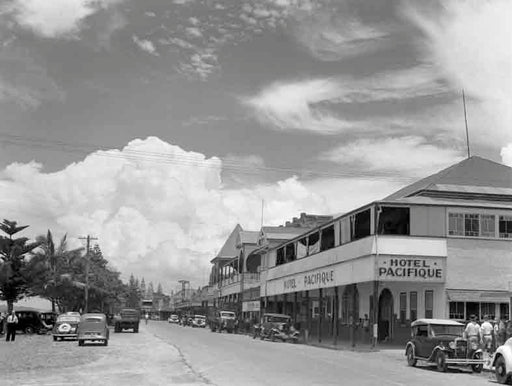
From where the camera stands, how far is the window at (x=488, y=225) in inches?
1571

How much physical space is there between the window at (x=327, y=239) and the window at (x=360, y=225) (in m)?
4.87

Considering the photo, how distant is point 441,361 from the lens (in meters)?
24.5

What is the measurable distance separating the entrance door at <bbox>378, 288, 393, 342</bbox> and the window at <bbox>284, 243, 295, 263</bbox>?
1606 centimetres

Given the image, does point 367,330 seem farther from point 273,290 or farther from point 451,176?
point 273,290

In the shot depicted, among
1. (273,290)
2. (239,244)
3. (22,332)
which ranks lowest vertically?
(22,332)

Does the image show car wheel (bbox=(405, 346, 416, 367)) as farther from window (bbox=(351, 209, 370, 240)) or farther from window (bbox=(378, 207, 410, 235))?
window (bbox=(351, 209, 370, 240))

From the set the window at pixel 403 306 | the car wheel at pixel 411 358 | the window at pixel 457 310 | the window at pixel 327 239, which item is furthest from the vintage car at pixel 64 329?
the car wheel at pixel 411 358

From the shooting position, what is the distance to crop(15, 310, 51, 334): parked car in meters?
52.4

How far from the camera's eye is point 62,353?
30016mm

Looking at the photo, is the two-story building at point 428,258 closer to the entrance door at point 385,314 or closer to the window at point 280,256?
the entrance door at point 385,314

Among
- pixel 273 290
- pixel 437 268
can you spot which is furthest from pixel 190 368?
pixel 273 290

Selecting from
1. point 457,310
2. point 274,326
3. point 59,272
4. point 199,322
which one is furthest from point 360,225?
point 199,322

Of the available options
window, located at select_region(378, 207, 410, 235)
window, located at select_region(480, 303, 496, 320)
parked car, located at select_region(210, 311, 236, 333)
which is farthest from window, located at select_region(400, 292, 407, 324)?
parked car, located at select_region(210, 311, 236, 333)

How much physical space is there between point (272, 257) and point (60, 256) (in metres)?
19.5
